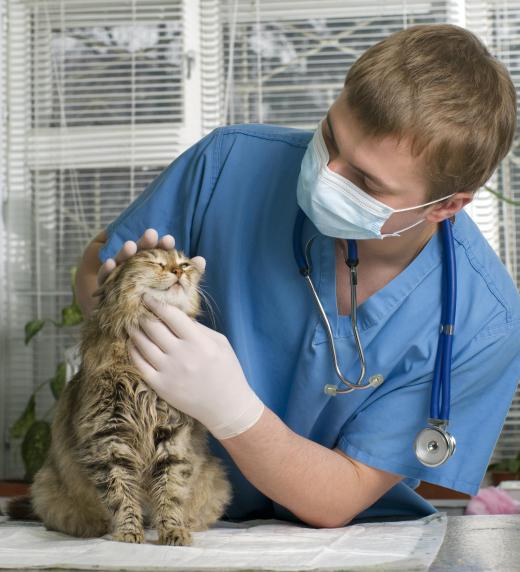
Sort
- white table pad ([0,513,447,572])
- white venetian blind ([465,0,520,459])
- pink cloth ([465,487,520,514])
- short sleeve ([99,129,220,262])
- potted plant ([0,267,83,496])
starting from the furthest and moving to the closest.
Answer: white venetian blind ([465,0,520,459]) → potted plant ([0,267,83,496]) → pink cloth ([465,487,520,514]) → short sleeve ([99,129,220,262]) → white table pad ([0,513,447,572])

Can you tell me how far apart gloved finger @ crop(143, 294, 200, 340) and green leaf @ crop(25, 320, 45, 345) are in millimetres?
2339

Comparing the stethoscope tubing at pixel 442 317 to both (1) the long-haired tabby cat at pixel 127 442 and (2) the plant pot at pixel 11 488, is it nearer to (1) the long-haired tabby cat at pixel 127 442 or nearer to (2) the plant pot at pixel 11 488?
(1) the long-haired tabby cat at pixel 127 442

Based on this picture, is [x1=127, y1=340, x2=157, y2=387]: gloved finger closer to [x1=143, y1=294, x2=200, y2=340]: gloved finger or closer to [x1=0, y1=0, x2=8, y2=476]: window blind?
Answer: [x1=143, y1=294, x2=200, y2=340]: gloved finger

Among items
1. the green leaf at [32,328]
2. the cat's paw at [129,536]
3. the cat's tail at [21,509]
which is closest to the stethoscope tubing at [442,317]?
the cat's paw at [129,536]

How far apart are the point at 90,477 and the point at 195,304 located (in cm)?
35

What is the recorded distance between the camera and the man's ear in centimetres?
145

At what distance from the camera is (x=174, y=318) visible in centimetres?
131

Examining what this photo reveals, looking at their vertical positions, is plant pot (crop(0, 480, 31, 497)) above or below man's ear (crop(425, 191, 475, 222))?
below

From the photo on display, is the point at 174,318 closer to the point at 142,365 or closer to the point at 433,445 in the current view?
the point at 142,365

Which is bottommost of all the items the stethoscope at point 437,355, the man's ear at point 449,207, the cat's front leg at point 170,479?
the cat's front leg at point 170,479

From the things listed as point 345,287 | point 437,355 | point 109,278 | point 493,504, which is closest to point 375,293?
point 345,287

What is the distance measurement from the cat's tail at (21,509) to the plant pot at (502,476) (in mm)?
2387

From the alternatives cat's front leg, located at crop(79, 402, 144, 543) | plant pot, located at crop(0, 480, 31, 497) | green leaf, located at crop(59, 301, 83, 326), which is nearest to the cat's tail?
cat's front leg, located at crop(79, 402, 144, 543)

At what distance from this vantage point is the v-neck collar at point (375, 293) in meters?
1.51
